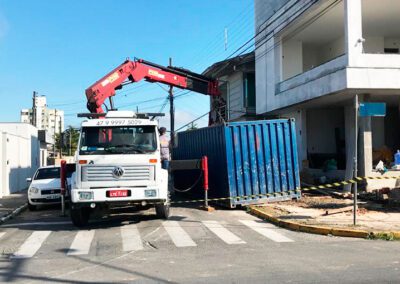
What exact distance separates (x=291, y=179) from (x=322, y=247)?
697cm

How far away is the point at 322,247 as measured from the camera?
31.5ft

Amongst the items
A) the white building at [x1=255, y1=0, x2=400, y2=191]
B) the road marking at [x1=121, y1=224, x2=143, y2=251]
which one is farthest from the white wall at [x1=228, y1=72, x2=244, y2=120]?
the road marking at [x1=121, y1=224, x2=143, y2=251]

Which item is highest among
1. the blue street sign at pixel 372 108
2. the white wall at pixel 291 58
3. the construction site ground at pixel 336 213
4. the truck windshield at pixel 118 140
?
the white wall at pixel 291 58

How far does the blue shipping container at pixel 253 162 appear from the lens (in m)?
15.5

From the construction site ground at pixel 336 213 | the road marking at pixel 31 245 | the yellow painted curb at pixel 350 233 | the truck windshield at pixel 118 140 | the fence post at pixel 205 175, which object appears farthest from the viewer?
the fence post at pixel 205 175

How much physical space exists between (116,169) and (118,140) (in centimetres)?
87

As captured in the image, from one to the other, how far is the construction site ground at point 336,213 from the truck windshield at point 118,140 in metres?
Result: 4.00

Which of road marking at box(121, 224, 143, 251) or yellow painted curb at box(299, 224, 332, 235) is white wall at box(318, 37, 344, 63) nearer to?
yellow painted curb at box(299, 224, 332, 235)

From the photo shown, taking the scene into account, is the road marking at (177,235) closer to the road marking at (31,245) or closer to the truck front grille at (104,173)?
the truck front grille at (104,173)

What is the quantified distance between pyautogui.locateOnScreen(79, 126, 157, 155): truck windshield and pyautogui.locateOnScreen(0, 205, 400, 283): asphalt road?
193cm

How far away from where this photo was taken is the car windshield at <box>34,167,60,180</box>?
18586 millimetres

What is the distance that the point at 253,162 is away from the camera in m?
15.8

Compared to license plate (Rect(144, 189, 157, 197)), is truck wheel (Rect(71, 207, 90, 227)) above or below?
below

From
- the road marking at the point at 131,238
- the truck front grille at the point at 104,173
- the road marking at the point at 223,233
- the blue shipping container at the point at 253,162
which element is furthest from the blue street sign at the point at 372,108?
the road marking at the point at 131,238
